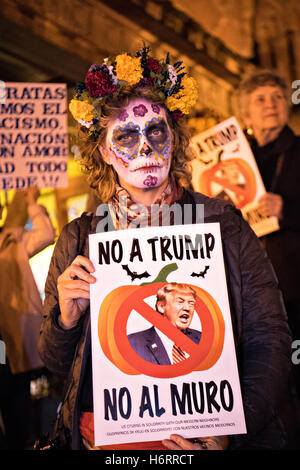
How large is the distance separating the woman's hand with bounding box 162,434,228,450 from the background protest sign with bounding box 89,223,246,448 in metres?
0.02

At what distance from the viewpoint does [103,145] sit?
2004 mm

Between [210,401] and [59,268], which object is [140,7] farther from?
[210,401]

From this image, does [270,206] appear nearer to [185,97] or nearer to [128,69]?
[185,97]

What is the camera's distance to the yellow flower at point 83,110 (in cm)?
195

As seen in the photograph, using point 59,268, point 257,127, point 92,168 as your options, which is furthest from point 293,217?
point 59,268

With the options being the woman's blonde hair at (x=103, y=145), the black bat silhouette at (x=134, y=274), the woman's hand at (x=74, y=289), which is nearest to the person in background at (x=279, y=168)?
the woman's blonde hair at (x=103, y=145)

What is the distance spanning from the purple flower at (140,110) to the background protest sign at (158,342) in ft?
1.66

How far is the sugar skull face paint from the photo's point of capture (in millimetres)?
1858

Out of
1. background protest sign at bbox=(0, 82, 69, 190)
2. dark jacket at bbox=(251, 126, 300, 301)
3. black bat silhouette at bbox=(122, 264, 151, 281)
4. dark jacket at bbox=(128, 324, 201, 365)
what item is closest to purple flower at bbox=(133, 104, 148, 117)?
black bat silhouette at bbox=(122, 264, 151, 281)

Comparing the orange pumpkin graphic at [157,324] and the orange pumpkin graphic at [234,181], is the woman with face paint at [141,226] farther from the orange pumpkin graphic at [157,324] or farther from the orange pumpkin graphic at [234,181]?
the orange pumpkin graphic at [234,181]

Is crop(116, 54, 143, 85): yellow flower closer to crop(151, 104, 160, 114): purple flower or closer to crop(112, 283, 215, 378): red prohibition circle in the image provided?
crop(151, 104, 160, 114): purple flower

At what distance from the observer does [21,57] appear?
3771 millimetres

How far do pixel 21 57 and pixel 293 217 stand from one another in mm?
2456

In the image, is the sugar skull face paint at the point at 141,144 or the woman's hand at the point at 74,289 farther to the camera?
the sugar skull face paint at the point at 141,144
